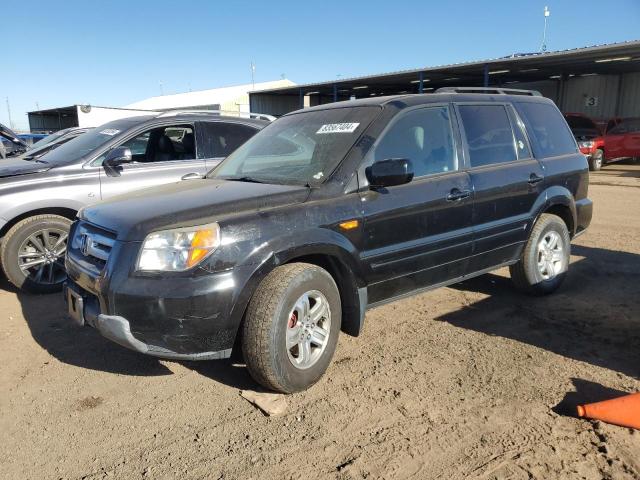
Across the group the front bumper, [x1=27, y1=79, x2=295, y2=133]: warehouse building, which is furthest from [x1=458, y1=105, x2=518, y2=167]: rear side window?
[x1=27, y1=79, x2=295, y2=133]: warehouse building

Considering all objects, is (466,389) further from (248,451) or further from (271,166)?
(271,166)

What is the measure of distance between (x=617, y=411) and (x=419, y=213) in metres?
1.71

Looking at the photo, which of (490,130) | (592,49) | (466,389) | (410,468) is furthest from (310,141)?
(592,49)

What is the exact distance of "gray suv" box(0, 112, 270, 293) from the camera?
203 inches

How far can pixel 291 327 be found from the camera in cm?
320

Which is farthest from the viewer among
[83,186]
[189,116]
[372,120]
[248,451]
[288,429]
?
[189,116]

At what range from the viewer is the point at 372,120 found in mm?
3775

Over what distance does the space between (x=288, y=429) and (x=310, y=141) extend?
6.87 ft

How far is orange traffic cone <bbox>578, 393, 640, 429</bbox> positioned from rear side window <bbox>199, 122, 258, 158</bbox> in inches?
192

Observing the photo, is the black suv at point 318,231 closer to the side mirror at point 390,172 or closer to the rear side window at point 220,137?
the side mirror at point 390,172

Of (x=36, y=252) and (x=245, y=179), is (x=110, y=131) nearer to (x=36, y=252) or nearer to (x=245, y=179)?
(x=36, y=252)

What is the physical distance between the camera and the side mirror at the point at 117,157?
218 inches

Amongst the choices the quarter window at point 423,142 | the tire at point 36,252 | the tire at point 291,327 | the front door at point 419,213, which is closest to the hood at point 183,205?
the tire at point 291,327

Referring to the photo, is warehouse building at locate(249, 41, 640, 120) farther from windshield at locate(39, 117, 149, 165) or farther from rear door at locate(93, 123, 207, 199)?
windshield at locate(39, 117, 149, 165)
